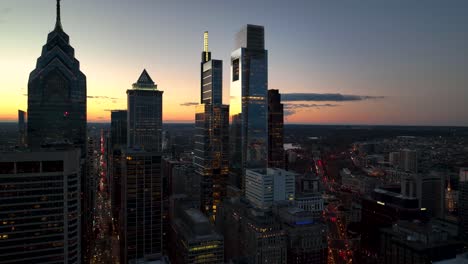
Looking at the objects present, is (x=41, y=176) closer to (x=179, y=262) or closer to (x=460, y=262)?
(x=179, y=262)

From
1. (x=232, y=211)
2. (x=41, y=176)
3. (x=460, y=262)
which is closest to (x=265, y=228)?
(x=232, y=211)

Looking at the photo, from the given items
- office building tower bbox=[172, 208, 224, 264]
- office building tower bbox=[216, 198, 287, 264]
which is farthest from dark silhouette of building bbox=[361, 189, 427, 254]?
office building tower bbox=[172, 208, 224, 264]

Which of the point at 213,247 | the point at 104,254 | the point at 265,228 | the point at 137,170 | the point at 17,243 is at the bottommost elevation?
the point at 104,254

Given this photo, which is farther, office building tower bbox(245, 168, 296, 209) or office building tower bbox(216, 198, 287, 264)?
office building tower bbox(245, 168, 296, 209)

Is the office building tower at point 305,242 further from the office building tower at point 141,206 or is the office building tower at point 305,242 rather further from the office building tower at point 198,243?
the office building tower at point 141,206

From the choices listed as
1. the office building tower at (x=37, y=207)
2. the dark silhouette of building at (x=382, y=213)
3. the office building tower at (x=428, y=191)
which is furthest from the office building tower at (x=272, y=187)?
the office building tower at (x=37, y=207)

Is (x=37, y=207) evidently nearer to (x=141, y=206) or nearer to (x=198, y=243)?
(x=198, y=243)

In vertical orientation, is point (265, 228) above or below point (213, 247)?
above

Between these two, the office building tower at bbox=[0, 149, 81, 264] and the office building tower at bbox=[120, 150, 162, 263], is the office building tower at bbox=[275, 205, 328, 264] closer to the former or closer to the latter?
the office building tower at bbox=[120, 150, 162, 263]
